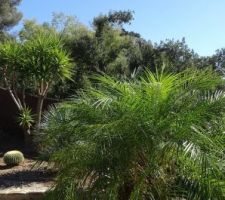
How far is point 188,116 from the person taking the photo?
5.68 metres

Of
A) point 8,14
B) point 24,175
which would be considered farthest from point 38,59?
point 8,14

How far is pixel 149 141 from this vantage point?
571 centimetres

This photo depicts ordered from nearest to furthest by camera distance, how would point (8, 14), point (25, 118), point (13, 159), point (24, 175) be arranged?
point (24, 175), point (13, 159), point (25, 118), point (8, 14)

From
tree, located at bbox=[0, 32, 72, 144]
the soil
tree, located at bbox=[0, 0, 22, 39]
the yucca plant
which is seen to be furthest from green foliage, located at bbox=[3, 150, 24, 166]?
tree, located at bbox=[0, 0, 22, 39]

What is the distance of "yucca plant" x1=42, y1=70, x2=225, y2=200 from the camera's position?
5.53 meters

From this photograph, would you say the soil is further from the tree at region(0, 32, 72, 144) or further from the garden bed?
the tree at region(0, 32, 72, 144)

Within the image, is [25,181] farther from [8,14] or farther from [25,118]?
[8,14]

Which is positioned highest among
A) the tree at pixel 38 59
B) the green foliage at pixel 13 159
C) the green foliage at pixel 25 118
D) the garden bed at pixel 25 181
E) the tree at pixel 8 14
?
the tree at pixel 8 14

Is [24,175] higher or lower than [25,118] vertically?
lower

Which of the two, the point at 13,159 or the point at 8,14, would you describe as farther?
the point at 8,14

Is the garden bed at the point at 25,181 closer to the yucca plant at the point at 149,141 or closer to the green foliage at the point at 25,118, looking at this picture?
the yucca plant at the point at 149,141

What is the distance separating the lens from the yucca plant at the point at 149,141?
18.1 ft

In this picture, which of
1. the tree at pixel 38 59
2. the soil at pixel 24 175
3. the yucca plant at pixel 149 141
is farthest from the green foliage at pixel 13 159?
the yucca plant at pixel 149 141

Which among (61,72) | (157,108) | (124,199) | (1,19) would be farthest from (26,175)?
(1,19)
